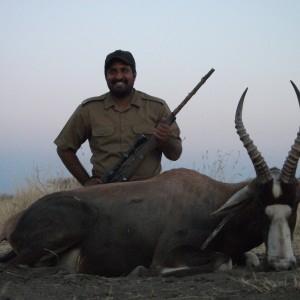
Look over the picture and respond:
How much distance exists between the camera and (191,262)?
5.75m

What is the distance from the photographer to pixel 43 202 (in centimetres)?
649

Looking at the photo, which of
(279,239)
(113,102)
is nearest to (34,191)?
(113,102)

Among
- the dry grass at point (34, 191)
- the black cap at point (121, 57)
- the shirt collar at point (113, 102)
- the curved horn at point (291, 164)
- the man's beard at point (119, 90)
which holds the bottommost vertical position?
the dry grass at point (34, 191)

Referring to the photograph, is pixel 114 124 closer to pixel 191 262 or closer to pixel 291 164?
pixel 191 262

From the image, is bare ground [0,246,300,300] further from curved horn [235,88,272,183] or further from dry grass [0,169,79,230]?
dry grass [0,169,79,230]

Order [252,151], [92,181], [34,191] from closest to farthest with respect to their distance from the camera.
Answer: [252,151] → [92,181] → [34,191]

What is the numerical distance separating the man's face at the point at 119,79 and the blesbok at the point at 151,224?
188cm

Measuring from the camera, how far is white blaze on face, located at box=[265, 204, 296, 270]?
5340 mm

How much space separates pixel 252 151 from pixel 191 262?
1082mm

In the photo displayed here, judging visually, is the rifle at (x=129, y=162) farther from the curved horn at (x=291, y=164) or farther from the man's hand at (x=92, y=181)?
the curved horn at (x=291, y=164)

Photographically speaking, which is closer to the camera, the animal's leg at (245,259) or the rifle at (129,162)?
the animal's leg at (245,259)

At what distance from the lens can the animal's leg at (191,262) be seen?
5.63 m

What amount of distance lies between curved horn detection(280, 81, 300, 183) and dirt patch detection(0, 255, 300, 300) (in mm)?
773

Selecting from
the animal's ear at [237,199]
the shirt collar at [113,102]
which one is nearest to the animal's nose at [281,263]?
the animal's ear at [237,199]
